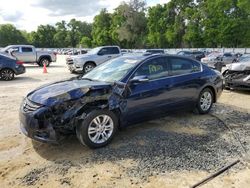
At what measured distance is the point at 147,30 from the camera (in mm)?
75562

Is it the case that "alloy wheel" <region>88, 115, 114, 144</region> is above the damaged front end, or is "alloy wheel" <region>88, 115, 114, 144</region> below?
below

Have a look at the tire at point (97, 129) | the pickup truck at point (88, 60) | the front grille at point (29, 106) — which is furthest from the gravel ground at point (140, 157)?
the pickup truck at point (88, 60)

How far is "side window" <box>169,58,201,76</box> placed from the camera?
20.0 feet

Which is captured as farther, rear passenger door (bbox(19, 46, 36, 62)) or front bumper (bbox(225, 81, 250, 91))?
rear passenger door (bbox(19, 46, 36, 62))

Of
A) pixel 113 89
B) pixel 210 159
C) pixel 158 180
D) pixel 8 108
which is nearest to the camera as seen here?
pixel 158 180

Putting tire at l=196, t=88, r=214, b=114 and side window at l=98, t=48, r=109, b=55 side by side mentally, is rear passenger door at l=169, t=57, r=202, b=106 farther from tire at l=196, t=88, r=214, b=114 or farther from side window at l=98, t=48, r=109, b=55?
side window at l=98, t=48, r=109, b=55

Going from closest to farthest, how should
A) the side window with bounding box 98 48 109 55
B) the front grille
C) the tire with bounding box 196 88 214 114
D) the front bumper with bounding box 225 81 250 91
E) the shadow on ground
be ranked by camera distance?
the shadow on ground
the front grille
the tire with bounding box 196 88 214 114
the front bumper with bounding box 225 81 250 91
the side window with bounding box 98 48 109 55

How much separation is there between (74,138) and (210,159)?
7.95ft

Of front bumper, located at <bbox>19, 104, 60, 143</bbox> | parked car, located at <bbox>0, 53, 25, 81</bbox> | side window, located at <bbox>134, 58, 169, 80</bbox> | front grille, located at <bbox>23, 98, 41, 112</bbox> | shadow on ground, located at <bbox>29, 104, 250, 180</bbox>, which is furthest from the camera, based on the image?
parked car, located at <bbox>0, 53, 25, 81</bbox>

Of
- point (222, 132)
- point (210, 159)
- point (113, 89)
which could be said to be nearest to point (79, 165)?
point (113, 89)

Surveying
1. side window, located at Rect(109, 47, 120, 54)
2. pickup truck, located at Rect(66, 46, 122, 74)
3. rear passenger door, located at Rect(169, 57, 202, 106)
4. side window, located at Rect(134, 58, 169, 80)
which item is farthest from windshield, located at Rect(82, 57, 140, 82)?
side window, located at Rect(109, 47, 120, 54)

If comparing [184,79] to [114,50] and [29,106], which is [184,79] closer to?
[29,106]

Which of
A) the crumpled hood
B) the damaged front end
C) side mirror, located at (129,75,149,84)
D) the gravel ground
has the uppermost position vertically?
side mirror, located at (129,75,149,84)

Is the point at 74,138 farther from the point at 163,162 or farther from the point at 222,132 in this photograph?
the point at 222,132
